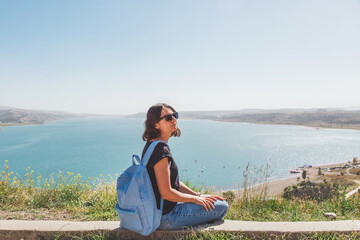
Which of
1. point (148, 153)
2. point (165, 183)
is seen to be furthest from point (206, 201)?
point (148, 153)

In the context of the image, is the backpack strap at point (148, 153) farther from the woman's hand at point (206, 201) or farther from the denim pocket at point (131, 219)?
the woman's hand at point (206, 201)

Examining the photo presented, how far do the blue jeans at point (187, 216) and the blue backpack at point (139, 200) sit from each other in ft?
0.48

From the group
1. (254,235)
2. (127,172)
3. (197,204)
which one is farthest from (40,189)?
(254,235)

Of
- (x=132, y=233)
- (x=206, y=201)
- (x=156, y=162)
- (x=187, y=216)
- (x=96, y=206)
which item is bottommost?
(x=96, y=206)

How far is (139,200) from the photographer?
1.86m

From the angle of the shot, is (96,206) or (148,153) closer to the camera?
(148,153)

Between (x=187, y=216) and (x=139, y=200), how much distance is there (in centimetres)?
54

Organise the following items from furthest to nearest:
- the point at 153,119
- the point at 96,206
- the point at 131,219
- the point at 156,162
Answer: the point at 96,206
the point at 153,119
the point at 131,219
the point at 156,162

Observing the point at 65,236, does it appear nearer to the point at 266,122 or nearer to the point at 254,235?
the point at 254,235

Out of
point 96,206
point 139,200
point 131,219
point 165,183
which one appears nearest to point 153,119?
point 165,183

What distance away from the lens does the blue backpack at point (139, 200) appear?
185 centimetres

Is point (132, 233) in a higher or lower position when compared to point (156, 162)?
lower

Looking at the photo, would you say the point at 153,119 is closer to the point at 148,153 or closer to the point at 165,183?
the point at 148,153

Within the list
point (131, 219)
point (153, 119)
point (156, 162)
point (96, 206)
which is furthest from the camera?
point (96, 206)
